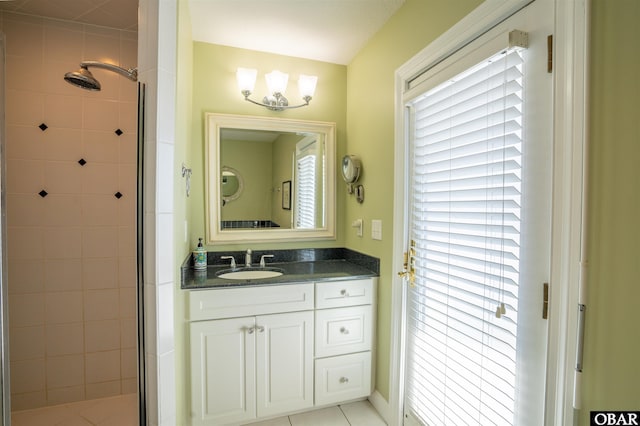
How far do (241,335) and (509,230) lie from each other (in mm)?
1471

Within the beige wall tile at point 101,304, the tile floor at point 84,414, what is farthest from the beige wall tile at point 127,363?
the beige wall tile at point 101,304

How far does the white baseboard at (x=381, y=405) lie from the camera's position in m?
1.88

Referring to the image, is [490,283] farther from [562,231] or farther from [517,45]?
[517,45]

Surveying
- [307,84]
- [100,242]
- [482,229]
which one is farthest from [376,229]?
[100,242]

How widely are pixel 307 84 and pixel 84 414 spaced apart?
268cm

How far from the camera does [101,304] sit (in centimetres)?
206

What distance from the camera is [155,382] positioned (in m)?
1.29

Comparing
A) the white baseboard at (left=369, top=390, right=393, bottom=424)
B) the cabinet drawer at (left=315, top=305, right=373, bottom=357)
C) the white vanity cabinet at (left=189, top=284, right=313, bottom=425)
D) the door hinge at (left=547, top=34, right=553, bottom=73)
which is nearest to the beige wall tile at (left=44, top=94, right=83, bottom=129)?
the white vanity cabinet at (left=189, top=284, right=313, bottom=425)

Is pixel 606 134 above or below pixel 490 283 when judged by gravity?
above

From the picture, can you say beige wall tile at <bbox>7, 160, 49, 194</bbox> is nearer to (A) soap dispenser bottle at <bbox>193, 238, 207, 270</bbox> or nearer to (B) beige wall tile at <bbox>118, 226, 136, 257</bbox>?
(B) beige wall tile at <bbox>118, 226, 136, 257</bbox>

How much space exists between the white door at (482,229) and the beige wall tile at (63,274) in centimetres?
214

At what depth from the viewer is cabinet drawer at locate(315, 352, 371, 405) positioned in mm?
1938

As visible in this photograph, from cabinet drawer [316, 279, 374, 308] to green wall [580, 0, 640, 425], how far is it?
1232mm

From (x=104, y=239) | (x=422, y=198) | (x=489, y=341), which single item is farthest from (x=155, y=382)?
(x=422, y=198)
